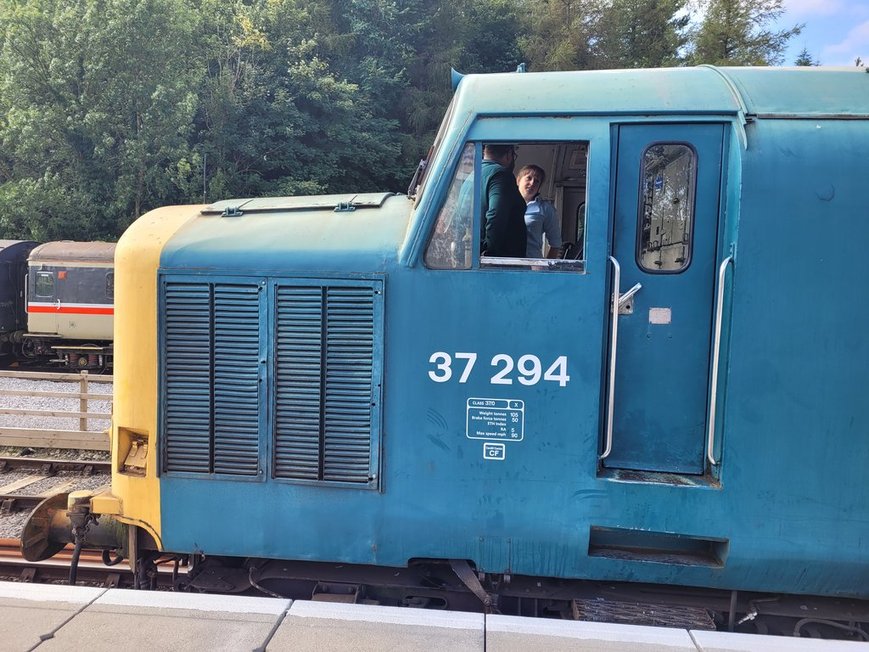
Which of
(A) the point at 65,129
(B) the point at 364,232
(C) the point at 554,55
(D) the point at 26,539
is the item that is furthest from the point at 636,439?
(C) the point at 554,55

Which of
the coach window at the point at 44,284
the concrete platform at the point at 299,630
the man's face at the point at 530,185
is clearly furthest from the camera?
the coach window at the point at 44,284

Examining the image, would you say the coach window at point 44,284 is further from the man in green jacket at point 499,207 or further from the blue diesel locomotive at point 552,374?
the man in green jacket at point 499,207

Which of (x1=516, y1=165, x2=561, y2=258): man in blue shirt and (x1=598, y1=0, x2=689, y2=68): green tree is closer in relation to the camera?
(x1=516, y1=165, x2=561, y2=258): man in blue shirt

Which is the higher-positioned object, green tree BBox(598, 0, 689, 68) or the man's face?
green tree BBox(598, 0, 689, 68)

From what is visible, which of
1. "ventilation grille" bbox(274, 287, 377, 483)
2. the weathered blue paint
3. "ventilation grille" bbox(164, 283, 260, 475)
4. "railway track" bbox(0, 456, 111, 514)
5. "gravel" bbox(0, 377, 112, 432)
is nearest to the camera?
the weathered blue paint

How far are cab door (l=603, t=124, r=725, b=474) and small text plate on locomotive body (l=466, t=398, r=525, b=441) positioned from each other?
0.44 metres

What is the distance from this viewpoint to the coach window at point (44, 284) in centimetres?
1805

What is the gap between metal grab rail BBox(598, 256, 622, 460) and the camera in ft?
9.98

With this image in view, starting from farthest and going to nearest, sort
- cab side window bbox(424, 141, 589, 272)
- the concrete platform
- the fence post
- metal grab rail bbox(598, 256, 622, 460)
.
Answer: the fence post
cab side window bbox(424, 141, 589, 272)
metal grab rail bbox(598, 256, 622, 460)
the concrete platform

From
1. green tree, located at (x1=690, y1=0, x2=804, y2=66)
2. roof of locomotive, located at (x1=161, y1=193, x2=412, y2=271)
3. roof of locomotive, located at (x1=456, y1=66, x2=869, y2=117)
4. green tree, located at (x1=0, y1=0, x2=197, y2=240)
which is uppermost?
green tree, located at (x1=690, y1=0, x2=804, y2=66)

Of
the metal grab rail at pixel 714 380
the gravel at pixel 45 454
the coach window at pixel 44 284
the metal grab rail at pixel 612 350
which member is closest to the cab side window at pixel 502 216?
the metal grab rail at pixel 612 350

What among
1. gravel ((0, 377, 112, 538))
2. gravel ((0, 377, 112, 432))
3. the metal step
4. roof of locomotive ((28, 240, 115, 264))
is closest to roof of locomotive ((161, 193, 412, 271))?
the metal step

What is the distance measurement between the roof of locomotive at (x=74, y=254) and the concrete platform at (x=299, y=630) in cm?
1673

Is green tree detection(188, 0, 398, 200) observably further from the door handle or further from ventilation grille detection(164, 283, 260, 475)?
the door handle
